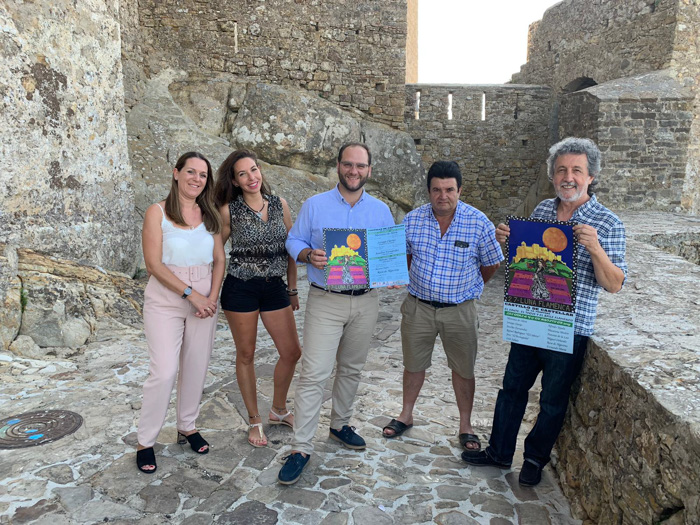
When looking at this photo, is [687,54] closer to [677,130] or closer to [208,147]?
[677,130]

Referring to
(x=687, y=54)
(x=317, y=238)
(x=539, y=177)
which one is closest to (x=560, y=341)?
(x=317, y=238)

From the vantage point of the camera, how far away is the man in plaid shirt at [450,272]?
123 inches

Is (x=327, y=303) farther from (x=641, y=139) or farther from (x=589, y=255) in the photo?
(x=641, y=139)

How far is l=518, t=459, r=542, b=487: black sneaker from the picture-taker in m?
2.89

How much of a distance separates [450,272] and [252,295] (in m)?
1.20

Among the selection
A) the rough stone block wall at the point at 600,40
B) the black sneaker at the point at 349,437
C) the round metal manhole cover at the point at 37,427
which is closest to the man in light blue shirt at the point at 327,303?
the black sneaker at the point at 349,437

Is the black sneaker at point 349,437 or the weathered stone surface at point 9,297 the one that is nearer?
the black sneaker at point 349,437

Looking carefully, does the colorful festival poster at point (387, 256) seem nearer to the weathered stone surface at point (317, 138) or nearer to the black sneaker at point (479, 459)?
the black sneaker at point (479, 459)

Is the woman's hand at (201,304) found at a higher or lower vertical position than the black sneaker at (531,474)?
higher

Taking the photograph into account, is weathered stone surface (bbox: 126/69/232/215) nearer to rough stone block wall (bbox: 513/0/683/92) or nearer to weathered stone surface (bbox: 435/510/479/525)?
weathered stone surface (bbox: 435/510/479/525)

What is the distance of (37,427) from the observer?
3416mm

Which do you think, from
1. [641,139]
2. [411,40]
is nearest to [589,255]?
[641,139]

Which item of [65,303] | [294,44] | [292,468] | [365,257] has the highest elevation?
[294,44]

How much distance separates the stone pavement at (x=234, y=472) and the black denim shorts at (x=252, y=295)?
2.91ft
